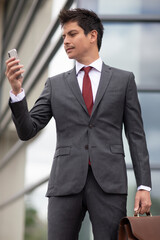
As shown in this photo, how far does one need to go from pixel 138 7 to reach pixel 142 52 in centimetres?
55

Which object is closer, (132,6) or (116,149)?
(116,149)

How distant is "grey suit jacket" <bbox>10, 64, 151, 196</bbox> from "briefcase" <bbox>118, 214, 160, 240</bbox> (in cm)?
19

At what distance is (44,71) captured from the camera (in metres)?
9.16

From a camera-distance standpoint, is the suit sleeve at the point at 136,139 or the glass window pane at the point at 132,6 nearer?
the suit sleeve at the point at 136,139

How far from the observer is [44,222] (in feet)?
29.3

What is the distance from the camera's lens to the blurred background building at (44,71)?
20.6ft

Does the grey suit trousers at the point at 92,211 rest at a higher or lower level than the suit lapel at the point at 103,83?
lower

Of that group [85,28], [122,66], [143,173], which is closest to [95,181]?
[143,173]

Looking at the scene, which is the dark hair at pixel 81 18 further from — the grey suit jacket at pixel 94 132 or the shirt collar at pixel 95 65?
the grey suit jacket at pixel 94 132

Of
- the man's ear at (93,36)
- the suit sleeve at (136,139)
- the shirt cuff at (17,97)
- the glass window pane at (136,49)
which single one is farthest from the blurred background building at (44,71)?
the shirt cuff at (17,97)

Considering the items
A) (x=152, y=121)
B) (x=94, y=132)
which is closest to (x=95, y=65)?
(x=94, y=132)

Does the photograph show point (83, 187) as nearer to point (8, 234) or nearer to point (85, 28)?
point (85, 28)

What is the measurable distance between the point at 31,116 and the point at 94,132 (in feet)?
1.27

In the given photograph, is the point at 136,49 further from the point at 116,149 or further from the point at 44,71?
the point at 116,149
